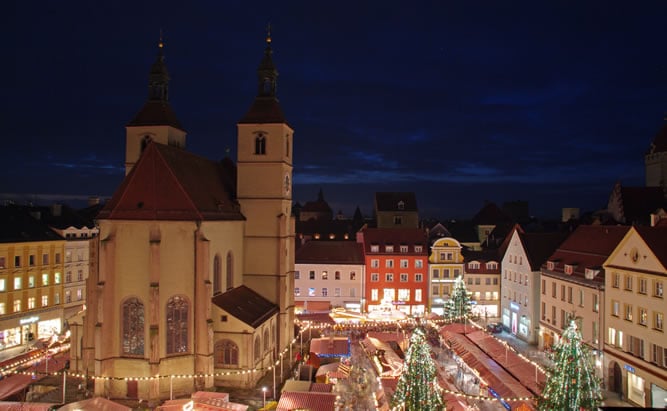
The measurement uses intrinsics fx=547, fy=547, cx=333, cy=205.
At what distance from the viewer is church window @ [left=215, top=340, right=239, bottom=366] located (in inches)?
1264

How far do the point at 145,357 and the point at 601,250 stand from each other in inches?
1227

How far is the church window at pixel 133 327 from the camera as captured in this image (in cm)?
3038

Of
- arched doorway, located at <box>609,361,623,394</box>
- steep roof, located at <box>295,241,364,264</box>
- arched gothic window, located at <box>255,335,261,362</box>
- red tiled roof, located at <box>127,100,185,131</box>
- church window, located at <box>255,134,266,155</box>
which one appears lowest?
arched doorway, located at <box>609,361,623,394</box>

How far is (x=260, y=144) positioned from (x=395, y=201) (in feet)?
137

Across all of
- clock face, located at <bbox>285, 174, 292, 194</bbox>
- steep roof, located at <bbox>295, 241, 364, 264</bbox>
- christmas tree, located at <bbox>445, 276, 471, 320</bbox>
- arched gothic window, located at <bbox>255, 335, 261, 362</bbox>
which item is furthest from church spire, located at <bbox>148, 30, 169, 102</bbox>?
christmas tree, located at <bbox>445, 276, 471, 320</bbox>

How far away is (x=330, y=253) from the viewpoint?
58.5 metres

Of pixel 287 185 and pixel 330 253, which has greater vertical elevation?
pixel 287 185

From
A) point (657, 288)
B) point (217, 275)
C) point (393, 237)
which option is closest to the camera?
point (657, 288)

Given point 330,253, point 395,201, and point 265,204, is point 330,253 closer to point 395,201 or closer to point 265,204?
point 265,204

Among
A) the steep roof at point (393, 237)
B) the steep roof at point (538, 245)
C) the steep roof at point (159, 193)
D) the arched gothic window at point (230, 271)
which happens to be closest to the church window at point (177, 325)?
the steep roof at point (159, 193)

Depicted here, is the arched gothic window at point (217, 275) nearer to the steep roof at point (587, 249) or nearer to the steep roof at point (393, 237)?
Answer: the steep roof at point (587, 249)

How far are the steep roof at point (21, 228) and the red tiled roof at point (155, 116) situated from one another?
14.6 metres

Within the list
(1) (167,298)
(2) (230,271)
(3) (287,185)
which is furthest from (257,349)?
(3) (287,185)

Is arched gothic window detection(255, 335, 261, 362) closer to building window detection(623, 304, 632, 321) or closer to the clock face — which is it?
the clock face
